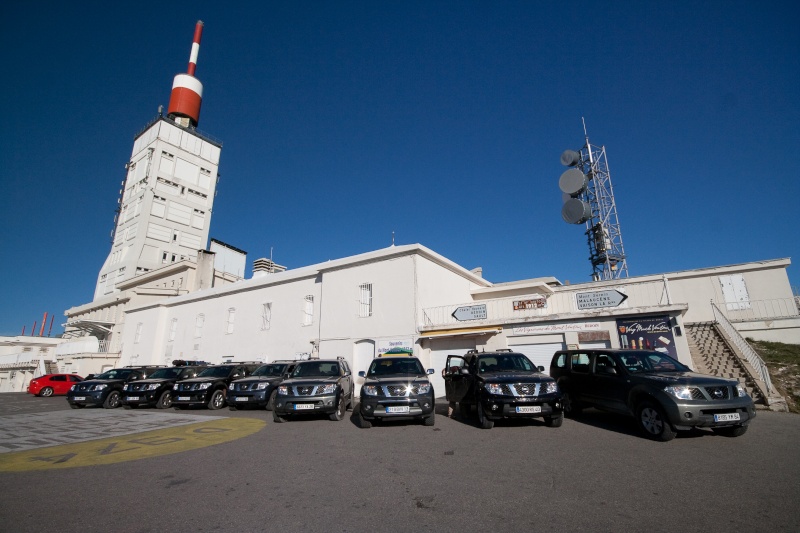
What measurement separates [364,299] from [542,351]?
347 inches

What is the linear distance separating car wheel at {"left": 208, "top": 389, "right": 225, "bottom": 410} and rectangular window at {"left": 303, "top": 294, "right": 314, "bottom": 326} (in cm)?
767

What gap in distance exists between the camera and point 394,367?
980 centimetres

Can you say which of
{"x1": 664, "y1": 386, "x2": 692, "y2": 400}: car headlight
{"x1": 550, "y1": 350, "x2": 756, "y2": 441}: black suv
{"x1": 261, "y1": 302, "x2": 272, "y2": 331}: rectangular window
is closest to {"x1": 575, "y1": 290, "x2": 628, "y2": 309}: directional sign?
{"x1": 550, "y1": 350, "x2": 756, "y2": 441}: black suv

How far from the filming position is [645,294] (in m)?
18.8

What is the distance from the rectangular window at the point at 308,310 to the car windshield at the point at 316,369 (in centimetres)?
1032

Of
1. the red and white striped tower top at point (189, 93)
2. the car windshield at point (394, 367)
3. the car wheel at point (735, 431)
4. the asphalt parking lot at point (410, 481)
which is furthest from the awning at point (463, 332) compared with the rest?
the red and white striped tower top at point (189, 93)

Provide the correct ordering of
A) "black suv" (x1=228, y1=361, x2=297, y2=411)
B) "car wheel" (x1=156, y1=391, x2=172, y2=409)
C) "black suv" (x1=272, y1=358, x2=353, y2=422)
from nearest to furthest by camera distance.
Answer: "black suv" (x1=272, y1=358, x2=353, y2=422), "black suv" (x1=228, y1=361, x2=297, y2=411), "car wheel" (x1=156, y1=391, x2=172, y2=409)

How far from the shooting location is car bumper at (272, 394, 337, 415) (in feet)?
30.5

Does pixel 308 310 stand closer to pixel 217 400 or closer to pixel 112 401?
pixel 217 400

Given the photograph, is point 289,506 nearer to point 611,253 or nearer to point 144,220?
point 611,253

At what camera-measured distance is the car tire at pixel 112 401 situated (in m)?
15.1

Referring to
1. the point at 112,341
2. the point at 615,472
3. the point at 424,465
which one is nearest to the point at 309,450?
the point at 424,465

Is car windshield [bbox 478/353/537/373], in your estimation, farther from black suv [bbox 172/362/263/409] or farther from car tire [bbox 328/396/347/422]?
black suv [bbox 172/362/263/409]

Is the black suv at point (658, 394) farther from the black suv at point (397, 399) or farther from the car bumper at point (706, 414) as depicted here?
the black suv at point (397, 399)
